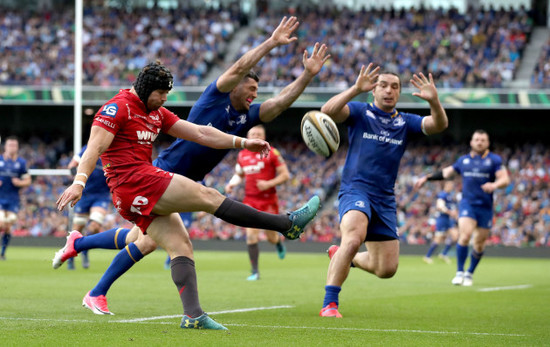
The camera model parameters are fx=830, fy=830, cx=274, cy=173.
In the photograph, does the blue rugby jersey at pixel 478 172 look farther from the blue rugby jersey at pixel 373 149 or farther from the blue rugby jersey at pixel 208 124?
the blue rugby jersey at pixel 208 124

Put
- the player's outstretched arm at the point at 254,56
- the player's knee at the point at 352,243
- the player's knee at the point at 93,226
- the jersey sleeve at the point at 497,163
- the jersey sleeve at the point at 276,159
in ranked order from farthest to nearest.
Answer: the jersey sleeve at the point at 276,159 < the player's knee at the point at 93,226 < the jersey sleeve at the point at 497,163 < the player's knee at the point at 352,243 < the player's outstretched arm at the point at 254,56

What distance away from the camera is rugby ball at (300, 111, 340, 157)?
7852 mm

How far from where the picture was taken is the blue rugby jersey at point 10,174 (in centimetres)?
1886

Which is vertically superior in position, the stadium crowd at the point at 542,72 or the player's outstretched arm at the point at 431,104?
the stadium crowd at the point at 542,72

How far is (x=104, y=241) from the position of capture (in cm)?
816

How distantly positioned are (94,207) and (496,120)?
2486cm

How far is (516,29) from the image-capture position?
35.2 meters

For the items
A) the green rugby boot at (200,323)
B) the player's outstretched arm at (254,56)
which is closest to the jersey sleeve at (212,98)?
the player's outstretched arm at (254,56)

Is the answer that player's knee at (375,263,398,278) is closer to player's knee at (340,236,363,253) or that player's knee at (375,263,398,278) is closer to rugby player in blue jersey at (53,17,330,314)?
player's knee at (340,236,363,253)

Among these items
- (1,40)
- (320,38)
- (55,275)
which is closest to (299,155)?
(320,38)

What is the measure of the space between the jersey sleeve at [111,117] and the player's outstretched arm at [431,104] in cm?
326

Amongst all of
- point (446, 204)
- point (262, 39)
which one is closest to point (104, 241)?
point (446, 204)

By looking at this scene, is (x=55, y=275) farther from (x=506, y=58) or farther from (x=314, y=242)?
(x=506, y=58)

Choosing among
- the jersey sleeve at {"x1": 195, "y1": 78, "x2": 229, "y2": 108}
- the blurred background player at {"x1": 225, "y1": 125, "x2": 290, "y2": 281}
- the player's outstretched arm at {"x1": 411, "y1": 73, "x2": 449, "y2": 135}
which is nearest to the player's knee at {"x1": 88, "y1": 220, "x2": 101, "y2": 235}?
the blurred background player at {"x1": 225, "y1": 125, "x2": 290, "y2": 281}
